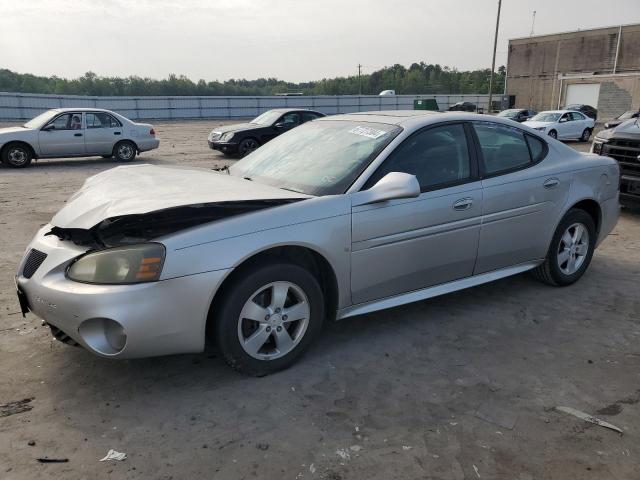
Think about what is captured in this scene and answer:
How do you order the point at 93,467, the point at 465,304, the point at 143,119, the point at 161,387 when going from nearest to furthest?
the point at 93,467 → the point at 161,387 → the point at 465,304 → the point at 143,119

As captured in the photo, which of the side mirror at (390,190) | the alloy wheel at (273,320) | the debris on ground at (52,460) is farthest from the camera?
the side mirror at (390,190)

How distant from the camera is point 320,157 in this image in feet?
13.3

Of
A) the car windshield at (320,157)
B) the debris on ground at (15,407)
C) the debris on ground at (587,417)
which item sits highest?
the car windshield at (320,157)

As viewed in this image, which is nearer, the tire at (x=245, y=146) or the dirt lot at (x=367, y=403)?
the dirt lot at (x=367, y=403)

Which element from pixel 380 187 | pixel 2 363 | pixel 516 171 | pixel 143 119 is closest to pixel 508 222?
pixel 516 171

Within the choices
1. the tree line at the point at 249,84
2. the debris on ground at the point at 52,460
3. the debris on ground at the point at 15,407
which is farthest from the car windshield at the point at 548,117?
the tree line at the point at 249,84

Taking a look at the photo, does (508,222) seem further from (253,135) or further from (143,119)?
(143,119)

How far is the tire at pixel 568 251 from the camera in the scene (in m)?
4.81

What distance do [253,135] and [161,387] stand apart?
1320 cm

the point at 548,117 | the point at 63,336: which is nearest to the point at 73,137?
the point at 63,336

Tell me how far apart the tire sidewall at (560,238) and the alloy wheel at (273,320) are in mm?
2570

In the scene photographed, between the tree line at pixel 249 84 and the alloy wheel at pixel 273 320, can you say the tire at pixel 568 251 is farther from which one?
the tree line at pixel 249 84

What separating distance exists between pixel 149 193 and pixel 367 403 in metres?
1.90

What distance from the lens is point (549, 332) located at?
4086 mm
